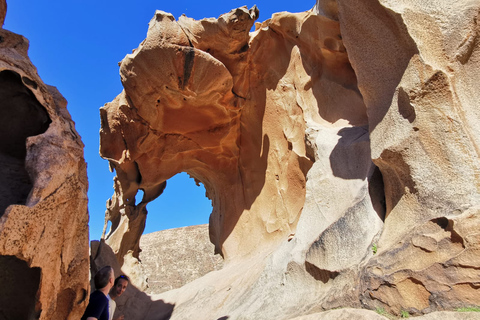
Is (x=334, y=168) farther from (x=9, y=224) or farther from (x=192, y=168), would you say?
(x=192, y=168)

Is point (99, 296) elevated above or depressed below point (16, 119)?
below

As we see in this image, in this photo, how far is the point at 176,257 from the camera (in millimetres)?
16172

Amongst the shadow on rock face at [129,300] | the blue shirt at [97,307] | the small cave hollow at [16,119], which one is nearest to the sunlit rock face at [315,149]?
the shadow on rock face at [129,300]

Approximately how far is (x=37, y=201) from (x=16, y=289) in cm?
76

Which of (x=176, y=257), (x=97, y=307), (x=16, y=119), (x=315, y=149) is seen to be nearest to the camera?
(x=97, y=307)

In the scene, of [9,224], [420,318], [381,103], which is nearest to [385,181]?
[381,103]

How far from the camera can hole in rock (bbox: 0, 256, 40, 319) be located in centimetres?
302

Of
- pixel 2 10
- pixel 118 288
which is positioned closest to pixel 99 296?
pixel 118 288

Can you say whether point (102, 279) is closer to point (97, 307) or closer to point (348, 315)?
point (97, 307)

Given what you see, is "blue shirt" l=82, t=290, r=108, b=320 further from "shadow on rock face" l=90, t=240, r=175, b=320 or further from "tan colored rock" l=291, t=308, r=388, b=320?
"shadow on rock face" l=90, t=240, r=175, b=320

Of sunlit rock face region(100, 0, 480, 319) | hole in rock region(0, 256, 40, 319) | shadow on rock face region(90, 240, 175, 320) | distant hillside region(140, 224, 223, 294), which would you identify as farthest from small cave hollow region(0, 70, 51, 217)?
distant hillside region(140, 224, 223, 294)

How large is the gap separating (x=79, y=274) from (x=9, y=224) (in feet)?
3.17

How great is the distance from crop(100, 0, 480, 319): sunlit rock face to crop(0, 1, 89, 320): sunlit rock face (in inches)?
69.3

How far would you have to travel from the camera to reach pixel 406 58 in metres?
3.15
